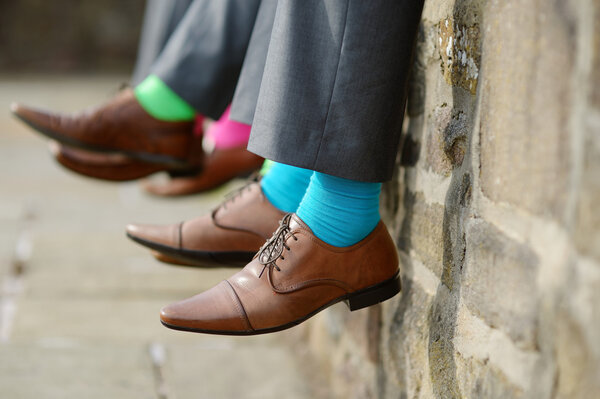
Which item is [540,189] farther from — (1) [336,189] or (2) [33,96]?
(2) [33,96]

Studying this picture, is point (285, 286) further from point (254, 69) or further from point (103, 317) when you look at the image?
point (103, 317)

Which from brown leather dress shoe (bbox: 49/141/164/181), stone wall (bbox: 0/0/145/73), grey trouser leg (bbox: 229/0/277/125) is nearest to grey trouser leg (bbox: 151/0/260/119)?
grey trouser leg (bbox: 229/0/277/125)

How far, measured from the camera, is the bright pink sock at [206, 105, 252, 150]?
1738 mm

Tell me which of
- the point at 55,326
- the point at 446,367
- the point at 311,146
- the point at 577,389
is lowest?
the point at 55,326

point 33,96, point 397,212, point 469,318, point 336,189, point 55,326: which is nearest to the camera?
point 469,318

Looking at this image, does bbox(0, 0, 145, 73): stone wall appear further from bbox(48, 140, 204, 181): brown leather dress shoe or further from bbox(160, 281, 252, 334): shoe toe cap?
bbox(160, 281, 252, 334): shoe toe cap

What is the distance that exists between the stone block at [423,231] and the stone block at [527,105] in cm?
18

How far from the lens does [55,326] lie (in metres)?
1.94

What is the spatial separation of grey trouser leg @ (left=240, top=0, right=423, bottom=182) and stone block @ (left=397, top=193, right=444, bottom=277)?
143 millimetres

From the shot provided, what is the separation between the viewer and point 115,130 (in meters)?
1.52

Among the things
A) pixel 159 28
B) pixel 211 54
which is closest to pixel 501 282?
pixel 211 54

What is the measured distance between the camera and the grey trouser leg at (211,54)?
1.42m

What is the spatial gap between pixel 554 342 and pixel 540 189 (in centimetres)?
16

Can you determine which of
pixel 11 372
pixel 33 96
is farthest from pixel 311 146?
pixel 33 96
